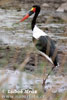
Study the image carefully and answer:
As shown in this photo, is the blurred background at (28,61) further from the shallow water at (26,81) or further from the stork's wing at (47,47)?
the stork's wing at (47,47)

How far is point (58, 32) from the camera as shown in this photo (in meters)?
11.8

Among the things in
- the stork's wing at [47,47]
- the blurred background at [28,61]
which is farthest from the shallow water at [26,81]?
the stork's wing at [47,47]

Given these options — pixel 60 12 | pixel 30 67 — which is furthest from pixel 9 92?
pixel 60 12

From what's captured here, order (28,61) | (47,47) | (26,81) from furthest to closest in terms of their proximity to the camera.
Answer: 1. (28,61)
2. (47,47)
3. (26,81)

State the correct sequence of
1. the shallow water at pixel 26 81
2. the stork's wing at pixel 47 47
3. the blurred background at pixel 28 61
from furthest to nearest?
the stork's wing at pixel 47 47
the blurred background at pixel 28 61
the shallow water at pixel 26 81

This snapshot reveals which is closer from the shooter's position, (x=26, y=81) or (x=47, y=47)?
(x=26, y=81)

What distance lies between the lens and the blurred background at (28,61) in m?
4.08

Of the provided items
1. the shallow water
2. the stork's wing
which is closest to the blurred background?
the shallow water

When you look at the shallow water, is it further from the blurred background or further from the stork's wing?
the stork's wing

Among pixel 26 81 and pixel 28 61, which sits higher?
pixel 26 81

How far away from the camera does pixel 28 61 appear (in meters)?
7.97

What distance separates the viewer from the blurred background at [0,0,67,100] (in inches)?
161

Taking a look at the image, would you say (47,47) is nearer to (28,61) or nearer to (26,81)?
(28,61)

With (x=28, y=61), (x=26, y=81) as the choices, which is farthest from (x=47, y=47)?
(x=26, y=81)
